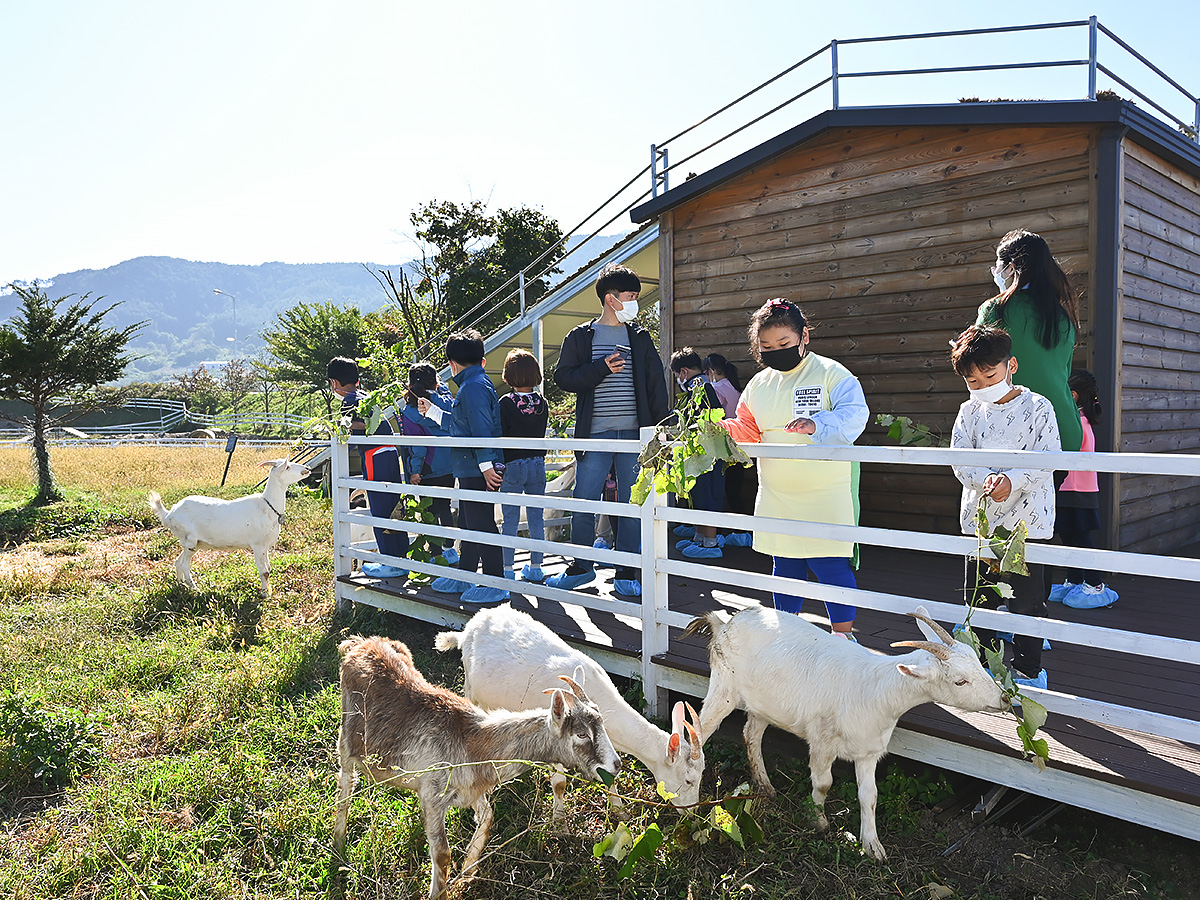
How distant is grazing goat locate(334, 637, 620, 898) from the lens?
278cm

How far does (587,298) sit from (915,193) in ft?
19.1

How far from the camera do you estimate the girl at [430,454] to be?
6.14m

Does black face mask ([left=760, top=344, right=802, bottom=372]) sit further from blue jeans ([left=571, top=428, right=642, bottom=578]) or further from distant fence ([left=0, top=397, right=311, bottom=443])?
distant fence ([left=0, top=397, right=311, bottom=443])

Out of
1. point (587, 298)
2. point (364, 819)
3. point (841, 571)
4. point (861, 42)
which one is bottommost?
point (364, 819)

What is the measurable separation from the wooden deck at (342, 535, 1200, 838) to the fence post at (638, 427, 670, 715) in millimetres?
100

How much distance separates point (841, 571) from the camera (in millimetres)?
3773

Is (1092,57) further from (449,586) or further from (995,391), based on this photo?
(449,586)

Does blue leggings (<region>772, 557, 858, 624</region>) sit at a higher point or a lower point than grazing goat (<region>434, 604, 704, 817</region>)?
higher

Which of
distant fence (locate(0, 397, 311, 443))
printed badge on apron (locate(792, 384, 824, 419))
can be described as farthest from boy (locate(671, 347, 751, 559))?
distant fence (locate(0, 397, 311, 443))

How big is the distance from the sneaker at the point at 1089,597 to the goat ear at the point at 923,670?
8.89 ft

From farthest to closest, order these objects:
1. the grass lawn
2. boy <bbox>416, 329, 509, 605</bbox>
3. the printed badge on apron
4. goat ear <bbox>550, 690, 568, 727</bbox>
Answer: boy <bbox>416, 329, 509, 605</bbox>
the printed badge on apron
the grass lawn
goat ear <bbox>550, 690, 568, 727</bbox>

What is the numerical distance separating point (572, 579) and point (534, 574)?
49 centimetres

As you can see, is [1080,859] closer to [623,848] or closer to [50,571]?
[623,848]

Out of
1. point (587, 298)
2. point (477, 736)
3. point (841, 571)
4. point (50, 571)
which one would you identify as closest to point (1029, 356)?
point (841, 571)
